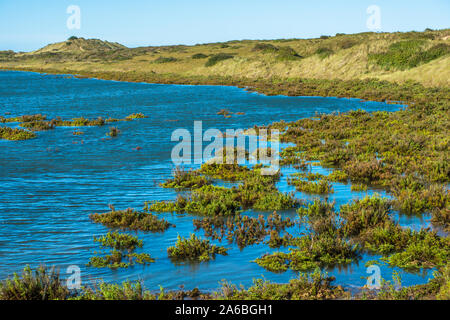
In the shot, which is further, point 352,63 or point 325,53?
point 325,53

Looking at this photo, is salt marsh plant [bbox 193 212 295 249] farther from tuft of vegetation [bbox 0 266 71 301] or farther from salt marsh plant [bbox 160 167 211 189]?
tuft of vegetation [bbox 0 266 71 301]

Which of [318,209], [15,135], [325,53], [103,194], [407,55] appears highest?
[325,53]

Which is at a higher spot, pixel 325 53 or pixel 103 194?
pixel 325 53

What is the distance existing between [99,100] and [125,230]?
39278 millimetres

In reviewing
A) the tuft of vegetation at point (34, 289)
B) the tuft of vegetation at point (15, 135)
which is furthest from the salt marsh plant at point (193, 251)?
the tuft of vegetation at point (15, 135)

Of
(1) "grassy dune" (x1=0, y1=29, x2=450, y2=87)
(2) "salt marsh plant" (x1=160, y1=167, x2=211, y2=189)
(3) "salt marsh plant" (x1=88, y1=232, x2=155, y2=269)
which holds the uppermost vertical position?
(1) "grassy dune" (x1=0, y1=29, x2=450, y2=87)

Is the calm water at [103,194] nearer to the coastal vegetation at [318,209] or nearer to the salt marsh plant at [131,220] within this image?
the salt marsh plant at [131,220]

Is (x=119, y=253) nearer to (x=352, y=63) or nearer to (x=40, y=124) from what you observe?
(x=40, y=124)

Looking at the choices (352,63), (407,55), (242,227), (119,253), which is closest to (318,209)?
(242,227)

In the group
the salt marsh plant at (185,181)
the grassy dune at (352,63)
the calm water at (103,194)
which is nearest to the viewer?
the calm water at (103,194)

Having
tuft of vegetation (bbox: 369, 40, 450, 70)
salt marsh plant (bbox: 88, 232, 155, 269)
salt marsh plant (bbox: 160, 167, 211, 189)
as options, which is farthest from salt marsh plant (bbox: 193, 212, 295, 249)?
tuft of vegetation (bbox: 369, 40, 450, 70)

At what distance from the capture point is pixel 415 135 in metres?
21.6
